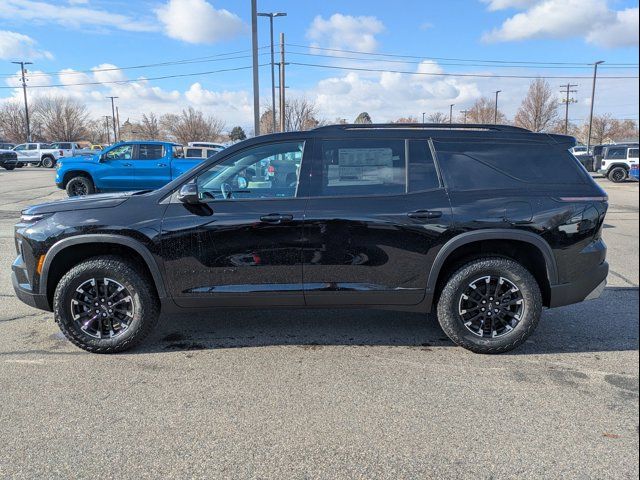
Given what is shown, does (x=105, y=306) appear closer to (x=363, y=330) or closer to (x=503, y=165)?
(x=363, y=330)

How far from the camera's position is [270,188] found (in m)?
4.07

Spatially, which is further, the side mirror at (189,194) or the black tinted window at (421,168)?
the black tinted window at (421,168)

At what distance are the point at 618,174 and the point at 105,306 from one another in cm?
2849

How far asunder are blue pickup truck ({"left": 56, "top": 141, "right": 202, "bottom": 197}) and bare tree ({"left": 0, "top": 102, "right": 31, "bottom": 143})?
2892 inches

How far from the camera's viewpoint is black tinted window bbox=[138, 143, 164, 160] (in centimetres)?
1541

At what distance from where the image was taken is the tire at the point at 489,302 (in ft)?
13.0

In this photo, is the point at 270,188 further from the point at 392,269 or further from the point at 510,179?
the point at 510,179

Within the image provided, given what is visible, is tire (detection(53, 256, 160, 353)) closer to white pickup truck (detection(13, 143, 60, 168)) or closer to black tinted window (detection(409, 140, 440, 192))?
black tinted window (detection(409, 140, 440, 192))

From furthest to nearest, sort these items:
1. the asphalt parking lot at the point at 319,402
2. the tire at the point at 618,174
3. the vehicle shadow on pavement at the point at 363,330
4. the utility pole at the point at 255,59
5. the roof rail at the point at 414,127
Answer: the tire at the point at 618,174 < the utility pole at the point at 255,59 < the vehicle shadow on pavement at the point at 363,330 < the roof rail at the point at 414,127 < the asphalt parking lot at the point at 319,402

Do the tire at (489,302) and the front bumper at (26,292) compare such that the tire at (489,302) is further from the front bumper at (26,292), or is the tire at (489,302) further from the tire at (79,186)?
the tire at (79,186)

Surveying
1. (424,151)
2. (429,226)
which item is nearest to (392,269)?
(429,226)

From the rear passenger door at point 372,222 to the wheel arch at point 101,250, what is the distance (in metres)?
1.21

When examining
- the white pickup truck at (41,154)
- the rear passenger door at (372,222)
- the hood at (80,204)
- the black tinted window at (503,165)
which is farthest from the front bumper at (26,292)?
the white pickup truck at (41,154)

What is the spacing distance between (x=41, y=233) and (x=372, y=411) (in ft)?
9.66
